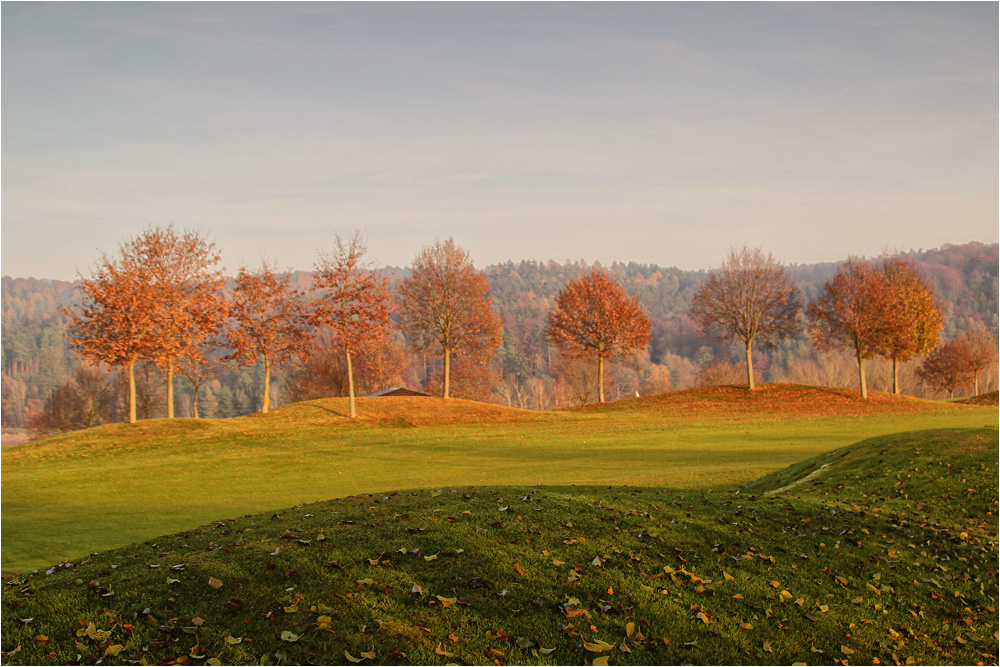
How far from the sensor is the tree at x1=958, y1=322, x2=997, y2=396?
190 ft

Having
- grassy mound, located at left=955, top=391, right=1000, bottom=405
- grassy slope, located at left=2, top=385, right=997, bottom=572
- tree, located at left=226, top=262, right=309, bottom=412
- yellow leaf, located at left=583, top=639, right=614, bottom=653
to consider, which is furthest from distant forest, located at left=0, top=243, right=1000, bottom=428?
yellow leaf, located at left=583, top=639, right=614, bottom=653

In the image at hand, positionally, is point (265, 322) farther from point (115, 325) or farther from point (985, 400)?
point (985, 400)

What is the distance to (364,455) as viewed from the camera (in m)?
23.2

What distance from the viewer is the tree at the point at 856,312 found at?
142ft

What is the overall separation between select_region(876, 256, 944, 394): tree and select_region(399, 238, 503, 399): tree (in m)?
25.0

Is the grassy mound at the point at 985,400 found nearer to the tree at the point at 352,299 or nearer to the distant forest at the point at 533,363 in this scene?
the distant forest at the point at 533,363

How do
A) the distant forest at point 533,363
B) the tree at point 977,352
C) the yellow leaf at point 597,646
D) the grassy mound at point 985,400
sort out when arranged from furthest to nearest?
the distant forest at point 533,363 < the tree at point 977,352 < the grassy mound at point 985,400 < the yellow leaf at point 597,646

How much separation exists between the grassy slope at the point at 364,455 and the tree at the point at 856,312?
15.6ft

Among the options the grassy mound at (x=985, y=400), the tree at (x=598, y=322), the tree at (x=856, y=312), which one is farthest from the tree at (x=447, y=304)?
the grassy mound at (x=985, y=400)

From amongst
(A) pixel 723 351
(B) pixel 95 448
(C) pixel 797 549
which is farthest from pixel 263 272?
(A) pixel 723 351

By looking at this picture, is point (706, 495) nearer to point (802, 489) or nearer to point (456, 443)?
point (802, 489)

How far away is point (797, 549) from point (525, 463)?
40.2 feet

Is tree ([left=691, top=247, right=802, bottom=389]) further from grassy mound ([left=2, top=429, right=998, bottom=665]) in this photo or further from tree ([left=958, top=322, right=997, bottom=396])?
grassy mound ([left=2, top=429, right=998, bottom=665])

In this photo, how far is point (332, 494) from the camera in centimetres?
1609
